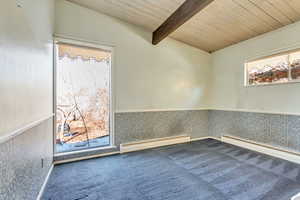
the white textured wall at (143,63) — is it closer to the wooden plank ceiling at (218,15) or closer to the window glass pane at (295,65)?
the wooden plank ceiling at (218,15)

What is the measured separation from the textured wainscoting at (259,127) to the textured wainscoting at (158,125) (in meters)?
0.38

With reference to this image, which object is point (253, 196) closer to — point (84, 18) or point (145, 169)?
point (145, 169)

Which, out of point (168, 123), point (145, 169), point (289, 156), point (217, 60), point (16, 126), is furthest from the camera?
point (217, 60)

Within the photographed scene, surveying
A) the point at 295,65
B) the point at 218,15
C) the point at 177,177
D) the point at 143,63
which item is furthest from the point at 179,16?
the point at 177,177

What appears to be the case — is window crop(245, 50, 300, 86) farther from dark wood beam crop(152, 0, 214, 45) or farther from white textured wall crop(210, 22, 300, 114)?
dark wood beam crop(152, 0, 214, 45)

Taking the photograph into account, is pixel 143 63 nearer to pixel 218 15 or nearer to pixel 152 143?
pixel 218 15

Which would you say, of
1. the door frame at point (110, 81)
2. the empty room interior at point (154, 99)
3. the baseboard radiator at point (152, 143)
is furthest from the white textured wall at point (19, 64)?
the baseboard radiator at point (152, 143)

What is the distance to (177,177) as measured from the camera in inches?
87.7

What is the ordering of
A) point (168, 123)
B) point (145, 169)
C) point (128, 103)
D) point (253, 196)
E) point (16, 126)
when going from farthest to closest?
point (168, 123), point (128, 103), point (145, 169), point (253, 196), point (16, 126)

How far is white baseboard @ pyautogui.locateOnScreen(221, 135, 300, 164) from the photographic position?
9.10 ft

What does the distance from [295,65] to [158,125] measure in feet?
9.86

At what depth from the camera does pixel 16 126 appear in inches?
45.3


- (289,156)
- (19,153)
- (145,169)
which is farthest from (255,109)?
(19,153)

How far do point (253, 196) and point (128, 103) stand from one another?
2.56 m
